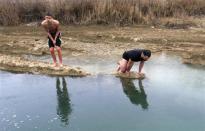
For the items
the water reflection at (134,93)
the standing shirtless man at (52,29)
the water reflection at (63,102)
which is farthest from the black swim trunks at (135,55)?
the standing shirtless man at (52,29)

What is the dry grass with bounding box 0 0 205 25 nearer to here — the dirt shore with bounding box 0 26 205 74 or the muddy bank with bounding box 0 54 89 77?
the dirt shore with bounding box 0 26 205 74

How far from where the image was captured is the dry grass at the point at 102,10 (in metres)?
20.1

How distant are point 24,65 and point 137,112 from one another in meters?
4.90

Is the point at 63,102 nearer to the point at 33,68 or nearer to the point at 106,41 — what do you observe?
the point at 33,68

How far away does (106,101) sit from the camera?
10.4 meters

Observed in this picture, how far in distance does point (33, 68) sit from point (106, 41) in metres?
4.42

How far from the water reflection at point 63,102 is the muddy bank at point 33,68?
0.40 metres

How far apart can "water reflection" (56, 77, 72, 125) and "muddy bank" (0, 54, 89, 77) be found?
0.40m

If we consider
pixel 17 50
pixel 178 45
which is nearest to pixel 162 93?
pixel 178 45

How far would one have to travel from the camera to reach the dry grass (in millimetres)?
20062

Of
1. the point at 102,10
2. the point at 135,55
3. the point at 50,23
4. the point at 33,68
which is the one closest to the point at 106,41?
the point at 102,10

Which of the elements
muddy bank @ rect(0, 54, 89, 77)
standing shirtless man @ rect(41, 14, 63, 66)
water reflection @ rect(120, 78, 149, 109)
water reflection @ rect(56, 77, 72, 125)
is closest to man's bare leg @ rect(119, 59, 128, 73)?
water reflection @ rect(120, 78, 149, 109)

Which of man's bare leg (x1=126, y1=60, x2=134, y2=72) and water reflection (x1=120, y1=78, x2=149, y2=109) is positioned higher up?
man's bare leg (x1=126, y1=60, x2=134, y2=72)

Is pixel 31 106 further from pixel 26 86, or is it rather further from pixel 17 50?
pixel 17 50
